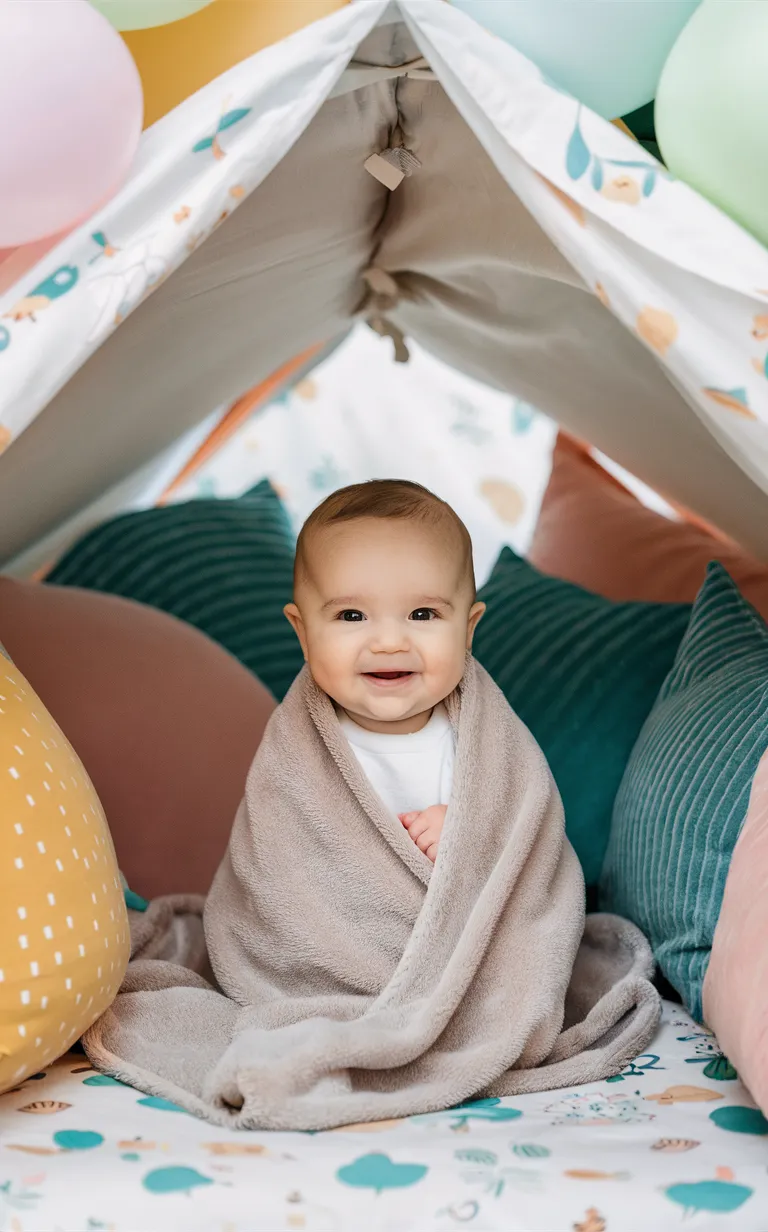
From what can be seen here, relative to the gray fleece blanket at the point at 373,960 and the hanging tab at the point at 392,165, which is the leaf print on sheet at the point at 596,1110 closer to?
the gray fleece blanket at the point at 373,960

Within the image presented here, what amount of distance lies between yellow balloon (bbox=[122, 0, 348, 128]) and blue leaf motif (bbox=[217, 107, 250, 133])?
0.11m

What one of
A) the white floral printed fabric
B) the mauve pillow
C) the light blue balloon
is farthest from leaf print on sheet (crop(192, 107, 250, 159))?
the white floral printed fabric

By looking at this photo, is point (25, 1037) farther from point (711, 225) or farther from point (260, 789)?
point (711, 225)

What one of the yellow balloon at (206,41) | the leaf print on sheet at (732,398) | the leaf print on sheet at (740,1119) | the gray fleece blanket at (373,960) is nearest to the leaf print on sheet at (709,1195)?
the leaf print on sheet at (740,1119)

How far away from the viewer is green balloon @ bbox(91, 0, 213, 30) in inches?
Answer: 42.7

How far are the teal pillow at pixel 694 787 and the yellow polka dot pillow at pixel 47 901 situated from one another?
1.97ft

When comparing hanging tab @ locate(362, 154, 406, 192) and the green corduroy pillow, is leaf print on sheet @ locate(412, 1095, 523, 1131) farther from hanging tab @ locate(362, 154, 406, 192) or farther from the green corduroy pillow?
hanging tab @ locate(362, 154, 406, 192)

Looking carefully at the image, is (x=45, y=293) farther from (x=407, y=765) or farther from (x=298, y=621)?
(x=407, y=765)

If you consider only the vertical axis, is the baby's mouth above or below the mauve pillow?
above

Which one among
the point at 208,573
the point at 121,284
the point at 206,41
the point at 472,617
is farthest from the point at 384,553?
the point at 208,573

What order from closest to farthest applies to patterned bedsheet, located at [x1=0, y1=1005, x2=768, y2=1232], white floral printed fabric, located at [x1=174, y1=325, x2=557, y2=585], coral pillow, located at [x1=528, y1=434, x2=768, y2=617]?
patterned bedsheet, located at [x1=0, y1=1005, x2=768, y2=1232] → coral pillow, located at [x1=528, y1=434, x2=768, y2=617] → white floral printed fabric, located at [x1=174, y1=325, x2=557, y2=585]

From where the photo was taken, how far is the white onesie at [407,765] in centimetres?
141

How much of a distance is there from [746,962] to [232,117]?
0.88 metres

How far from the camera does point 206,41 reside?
1.19 metres
